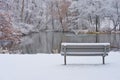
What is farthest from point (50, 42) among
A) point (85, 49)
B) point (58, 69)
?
point (58, 69)

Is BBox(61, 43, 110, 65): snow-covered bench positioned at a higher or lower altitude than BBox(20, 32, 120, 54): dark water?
higher

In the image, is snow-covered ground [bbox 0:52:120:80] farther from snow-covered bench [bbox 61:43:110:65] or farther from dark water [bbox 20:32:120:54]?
dark water [bbox 20:32:120:54]

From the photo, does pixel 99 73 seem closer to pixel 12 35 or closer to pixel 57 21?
pixel 12 35

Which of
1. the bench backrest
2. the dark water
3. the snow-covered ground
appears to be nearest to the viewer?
the snow-covered ground

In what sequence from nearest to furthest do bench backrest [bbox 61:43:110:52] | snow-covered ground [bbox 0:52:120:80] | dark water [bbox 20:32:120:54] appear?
1. snow-covered ground [bbox 0:52:120:80]
2. bench backrest [bbox 61:43:110:52]
3. dark water [bbox 20:32:120:54]

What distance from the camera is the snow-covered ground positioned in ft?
26.4

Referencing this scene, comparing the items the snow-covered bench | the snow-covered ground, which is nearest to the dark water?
the snow-covered ground

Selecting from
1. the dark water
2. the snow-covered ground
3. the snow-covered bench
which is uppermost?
the snow-covered bench

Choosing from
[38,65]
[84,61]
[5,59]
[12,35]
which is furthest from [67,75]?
[12,35]

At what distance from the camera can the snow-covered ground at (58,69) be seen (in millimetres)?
8056

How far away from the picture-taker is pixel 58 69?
9188 millimetres

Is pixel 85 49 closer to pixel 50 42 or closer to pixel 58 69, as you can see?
pixel 58 69

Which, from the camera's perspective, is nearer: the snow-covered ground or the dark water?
the snow-covered ground

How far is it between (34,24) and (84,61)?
38016 mm
